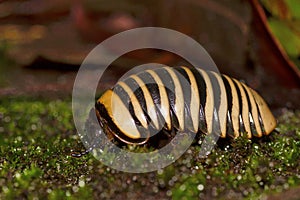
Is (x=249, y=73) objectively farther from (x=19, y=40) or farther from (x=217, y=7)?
(x=19, y=40)

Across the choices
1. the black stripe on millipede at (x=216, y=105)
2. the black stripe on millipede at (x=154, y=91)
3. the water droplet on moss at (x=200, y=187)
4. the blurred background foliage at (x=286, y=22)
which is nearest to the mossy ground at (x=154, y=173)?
the water droplet on moss at (x=200, y=187)

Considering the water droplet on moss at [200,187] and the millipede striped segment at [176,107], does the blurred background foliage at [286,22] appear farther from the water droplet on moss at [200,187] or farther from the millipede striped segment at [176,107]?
the water droplet on moss at [200,187]

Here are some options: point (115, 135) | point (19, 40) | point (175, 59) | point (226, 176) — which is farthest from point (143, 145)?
point (19, 40)

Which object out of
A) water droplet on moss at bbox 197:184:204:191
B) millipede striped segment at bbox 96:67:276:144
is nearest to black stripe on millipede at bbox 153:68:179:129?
millipede striped segment at bbox 96:67:276:144

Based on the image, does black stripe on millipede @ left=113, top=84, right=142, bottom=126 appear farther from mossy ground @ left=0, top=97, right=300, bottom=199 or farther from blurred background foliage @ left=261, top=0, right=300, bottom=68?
blurred background foliage @ left=261, top=0, right=300, bottom=68

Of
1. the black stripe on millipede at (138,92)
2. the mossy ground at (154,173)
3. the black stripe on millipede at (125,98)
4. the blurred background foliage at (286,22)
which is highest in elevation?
the blurred background foliage at (286,22)

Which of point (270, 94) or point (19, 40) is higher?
point (270, 94)

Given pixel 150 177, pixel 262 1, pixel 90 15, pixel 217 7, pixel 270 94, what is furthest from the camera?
pixel 90 15
